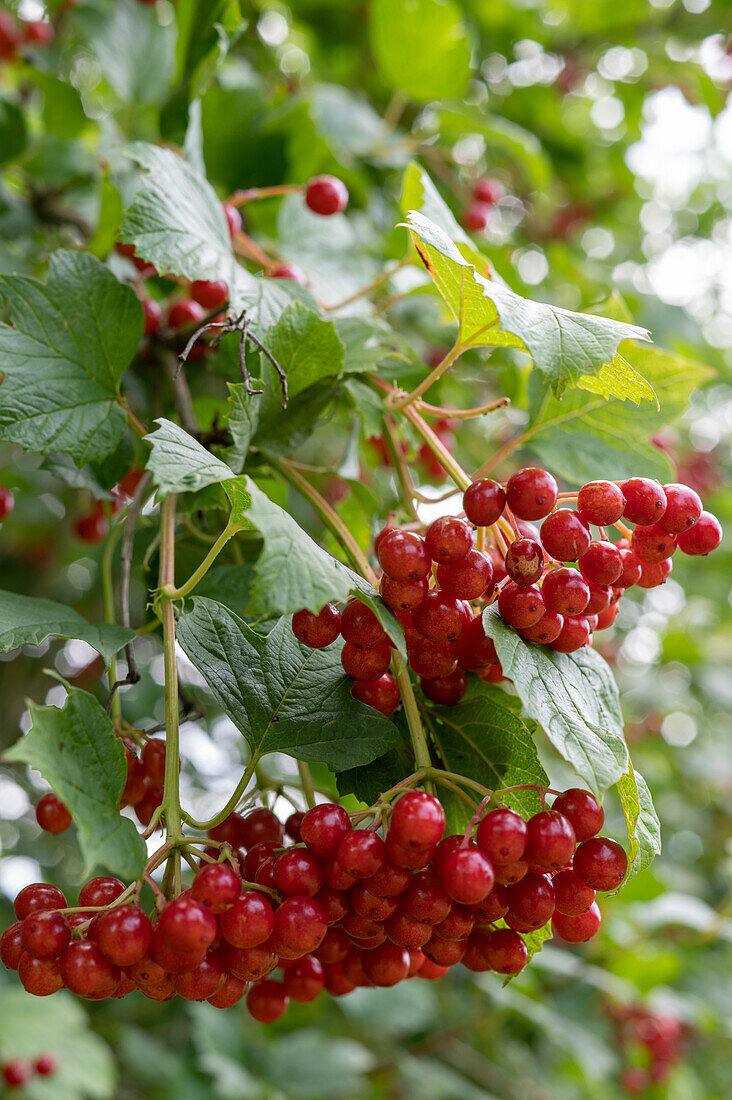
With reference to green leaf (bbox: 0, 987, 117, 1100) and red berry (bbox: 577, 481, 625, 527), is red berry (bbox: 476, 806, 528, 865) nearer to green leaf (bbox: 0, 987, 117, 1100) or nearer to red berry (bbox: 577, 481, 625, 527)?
red berry (bbox: 577, 481, 625, 527)

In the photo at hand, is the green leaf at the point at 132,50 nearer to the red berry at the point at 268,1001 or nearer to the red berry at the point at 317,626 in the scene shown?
the red berry at the point at 317,626

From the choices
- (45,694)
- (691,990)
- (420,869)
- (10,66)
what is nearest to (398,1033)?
(691,990)

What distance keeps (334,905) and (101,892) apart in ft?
0.57

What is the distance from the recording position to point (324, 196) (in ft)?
3.70

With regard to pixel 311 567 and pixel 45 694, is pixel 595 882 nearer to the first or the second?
pixel 311 567

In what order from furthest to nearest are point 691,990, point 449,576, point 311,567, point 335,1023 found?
point 335,1023
point 691,990
point 449,576
point 311,567

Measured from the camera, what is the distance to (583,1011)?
2039mm

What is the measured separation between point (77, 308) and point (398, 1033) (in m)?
2.23

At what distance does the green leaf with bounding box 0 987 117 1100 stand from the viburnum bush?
1.49 m

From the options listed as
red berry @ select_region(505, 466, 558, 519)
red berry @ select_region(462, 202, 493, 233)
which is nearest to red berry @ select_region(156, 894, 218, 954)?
red berry @ select_region(505, 466, 558, 519)

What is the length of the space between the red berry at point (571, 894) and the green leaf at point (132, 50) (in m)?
1.46

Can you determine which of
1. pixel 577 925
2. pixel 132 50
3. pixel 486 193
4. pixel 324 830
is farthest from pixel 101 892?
pixel 486 193

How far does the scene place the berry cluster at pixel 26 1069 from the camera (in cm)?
194

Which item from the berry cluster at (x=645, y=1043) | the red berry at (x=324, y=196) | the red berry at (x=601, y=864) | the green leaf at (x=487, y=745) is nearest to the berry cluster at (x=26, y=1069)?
the berry cluster at (x=645, y=1043)
